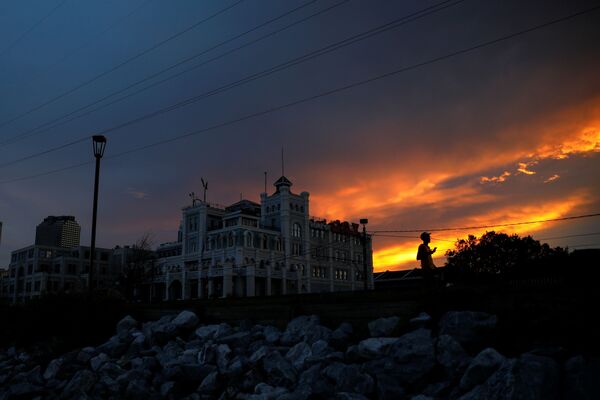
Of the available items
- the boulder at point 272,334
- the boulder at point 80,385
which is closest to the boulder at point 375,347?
the boulder at point 272,334

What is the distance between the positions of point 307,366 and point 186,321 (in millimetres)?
6135

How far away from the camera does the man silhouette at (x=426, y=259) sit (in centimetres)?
1372

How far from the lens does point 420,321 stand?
34.0ft

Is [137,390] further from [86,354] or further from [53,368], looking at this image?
[53,368]

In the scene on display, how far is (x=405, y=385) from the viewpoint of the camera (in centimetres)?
897

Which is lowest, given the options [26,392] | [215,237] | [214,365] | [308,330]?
[26,392]

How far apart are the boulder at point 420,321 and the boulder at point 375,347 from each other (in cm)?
78

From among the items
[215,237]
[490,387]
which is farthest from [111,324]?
[215,237]

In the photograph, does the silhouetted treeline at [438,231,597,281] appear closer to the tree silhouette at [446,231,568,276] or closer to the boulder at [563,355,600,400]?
the tree silhouette at [446,231,568,276]

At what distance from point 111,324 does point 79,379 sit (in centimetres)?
514

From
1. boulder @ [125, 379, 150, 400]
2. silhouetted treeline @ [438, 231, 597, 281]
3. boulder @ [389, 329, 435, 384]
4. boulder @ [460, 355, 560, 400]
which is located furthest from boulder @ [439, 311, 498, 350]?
silhouetted treeline @ [438, 231, 597, 281]

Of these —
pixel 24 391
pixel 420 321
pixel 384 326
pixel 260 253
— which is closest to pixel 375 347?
pixel 384 326

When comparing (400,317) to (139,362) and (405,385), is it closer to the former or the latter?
(405,385)

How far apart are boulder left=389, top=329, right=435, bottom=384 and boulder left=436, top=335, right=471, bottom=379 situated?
0.16 m
